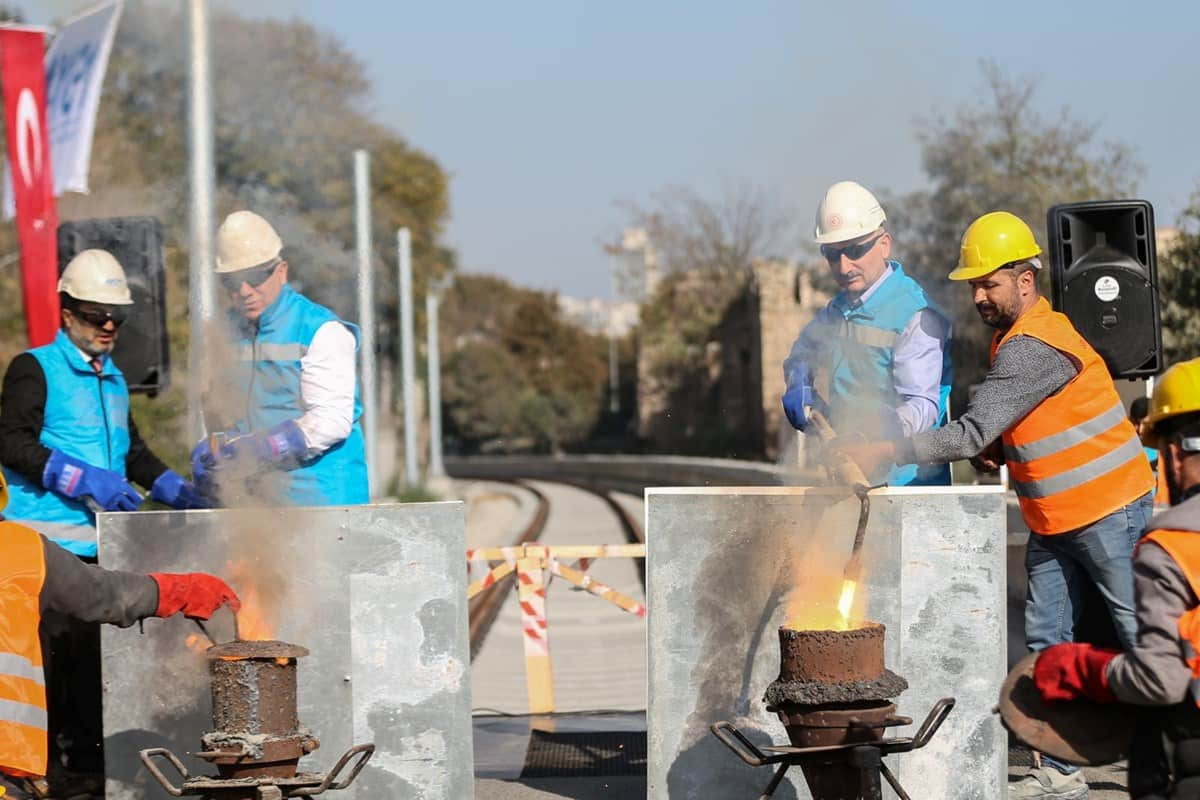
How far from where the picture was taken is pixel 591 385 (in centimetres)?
10638

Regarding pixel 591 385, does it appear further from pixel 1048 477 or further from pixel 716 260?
pixel 1048 477

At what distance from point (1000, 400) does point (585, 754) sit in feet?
10.4

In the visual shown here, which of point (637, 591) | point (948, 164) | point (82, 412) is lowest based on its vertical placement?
point (637, 591)

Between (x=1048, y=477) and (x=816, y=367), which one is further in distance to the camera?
(x=816, y=367)

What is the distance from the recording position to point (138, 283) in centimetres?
1095

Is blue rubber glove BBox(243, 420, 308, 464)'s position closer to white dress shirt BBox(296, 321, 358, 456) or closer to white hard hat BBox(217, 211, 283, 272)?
white dress shirt BBox(296, 321, 358, 456)

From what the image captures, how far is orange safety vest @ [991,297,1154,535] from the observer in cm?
647

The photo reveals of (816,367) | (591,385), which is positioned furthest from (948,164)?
(591,385)

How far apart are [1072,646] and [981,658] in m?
1.75

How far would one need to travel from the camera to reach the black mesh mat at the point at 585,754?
8.13 meters

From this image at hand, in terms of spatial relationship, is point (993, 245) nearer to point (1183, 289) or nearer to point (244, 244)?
point (244, 244)

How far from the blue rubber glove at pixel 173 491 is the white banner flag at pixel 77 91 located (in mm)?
8259

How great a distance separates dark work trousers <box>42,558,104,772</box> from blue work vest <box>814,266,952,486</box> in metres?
3.27

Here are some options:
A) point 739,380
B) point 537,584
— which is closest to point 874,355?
point 537,584
